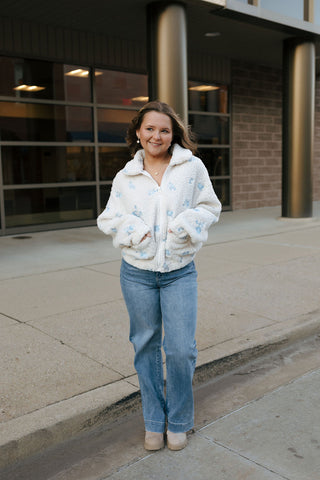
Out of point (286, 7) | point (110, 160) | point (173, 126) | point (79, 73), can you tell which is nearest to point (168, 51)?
point (79, 73)

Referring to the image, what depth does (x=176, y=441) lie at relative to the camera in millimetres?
2922

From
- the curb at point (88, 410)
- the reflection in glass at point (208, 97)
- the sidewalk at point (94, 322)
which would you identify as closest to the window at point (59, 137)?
the reflection in glass at point (208, 97)

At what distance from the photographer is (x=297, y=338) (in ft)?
15.4

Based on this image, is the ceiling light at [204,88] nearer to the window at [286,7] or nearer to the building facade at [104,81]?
the building facade at [104,81]

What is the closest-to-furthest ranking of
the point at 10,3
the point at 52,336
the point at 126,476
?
the point at 126,476
the point at 52,336
the point at 10,3

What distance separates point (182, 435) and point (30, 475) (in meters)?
0.87

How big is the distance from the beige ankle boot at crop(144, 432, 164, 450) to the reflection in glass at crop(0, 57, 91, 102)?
9.10 meters

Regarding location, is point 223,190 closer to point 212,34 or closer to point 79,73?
point 212,34

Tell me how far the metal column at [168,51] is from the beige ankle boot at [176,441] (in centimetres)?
713

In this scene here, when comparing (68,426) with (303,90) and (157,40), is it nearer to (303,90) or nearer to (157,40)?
(157,40)

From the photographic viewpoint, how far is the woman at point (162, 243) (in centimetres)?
273

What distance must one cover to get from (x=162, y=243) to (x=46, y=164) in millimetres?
8995

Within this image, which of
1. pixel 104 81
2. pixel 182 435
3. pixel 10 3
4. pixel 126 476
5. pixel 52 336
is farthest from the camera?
pixel 104 81

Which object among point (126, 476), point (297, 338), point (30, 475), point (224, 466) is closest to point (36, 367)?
point (30, 475)
